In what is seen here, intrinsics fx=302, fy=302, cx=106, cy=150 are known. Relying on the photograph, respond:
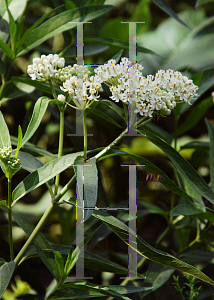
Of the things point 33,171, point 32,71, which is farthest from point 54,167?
point 32,71

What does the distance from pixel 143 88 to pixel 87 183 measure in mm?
204

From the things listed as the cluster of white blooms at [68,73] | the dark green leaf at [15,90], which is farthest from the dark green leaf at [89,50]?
the cluster of white blooms at [68,73]

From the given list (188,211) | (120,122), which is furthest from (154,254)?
(120,122)

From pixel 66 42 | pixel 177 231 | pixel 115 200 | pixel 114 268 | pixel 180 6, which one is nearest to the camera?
pixel 114 268

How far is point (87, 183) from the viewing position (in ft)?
1.71

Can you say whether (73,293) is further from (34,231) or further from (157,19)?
(157,19)

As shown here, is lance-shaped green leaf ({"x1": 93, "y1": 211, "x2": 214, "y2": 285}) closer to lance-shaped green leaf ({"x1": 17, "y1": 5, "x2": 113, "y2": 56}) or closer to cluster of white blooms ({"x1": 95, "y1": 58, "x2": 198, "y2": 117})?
cluster of white blooms ({"x1": 95, "y1": 58, "x2": 198, "y2": 117})

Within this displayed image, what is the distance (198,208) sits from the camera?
88cm

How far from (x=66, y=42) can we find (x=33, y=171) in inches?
21.7

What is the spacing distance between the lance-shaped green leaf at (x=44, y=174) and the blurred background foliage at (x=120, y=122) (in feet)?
0.85

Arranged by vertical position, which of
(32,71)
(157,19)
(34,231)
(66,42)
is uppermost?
(157,19)
